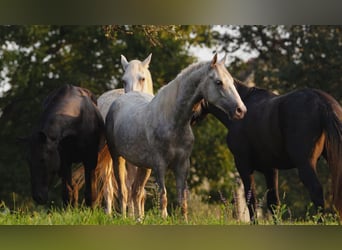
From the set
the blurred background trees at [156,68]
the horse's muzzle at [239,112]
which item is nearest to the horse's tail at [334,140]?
the horse's muzzle at [239,112]

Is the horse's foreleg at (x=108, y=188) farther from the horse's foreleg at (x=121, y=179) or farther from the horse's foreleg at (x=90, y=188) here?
the horse's foreleg at (x=90, y=188)

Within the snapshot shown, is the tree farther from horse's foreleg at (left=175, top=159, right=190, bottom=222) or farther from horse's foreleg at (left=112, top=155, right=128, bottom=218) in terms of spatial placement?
horse's foreleg at (left=175, top=159, right=190, bottom=222)

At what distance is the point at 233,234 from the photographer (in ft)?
6.82

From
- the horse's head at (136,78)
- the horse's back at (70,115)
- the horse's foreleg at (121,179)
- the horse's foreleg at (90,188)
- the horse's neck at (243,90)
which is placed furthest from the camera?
the horse's head at (136,78)

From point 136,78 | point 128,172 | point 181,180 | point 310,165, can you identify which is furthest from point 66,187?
point 310,165

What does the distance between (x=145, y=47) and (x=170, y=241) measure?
17.3 m

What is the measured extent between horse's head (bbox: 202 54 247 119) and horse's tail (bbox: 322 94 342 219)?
0.89 meters

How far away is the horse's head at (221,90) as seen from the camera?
6320 mm

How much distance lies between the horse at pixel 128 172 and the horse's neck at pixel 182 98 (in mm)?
1399

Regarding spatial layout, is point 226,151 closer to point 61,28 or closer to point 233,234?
point 61,28

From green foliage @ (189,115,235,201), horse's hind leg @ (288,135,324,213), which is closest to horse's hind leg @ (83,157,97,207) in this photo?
horse's hind leg @ (288,135,324,213)

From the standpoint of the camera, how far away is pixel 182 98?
668 cm

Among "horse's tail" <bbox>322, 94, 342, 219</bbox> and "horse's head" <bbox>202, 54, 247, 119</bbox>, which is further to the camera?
"horse's head" <bbox>202, 54, 247, 119</bbox>

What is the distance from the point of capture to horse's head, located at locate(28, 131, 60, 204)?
6926mm
